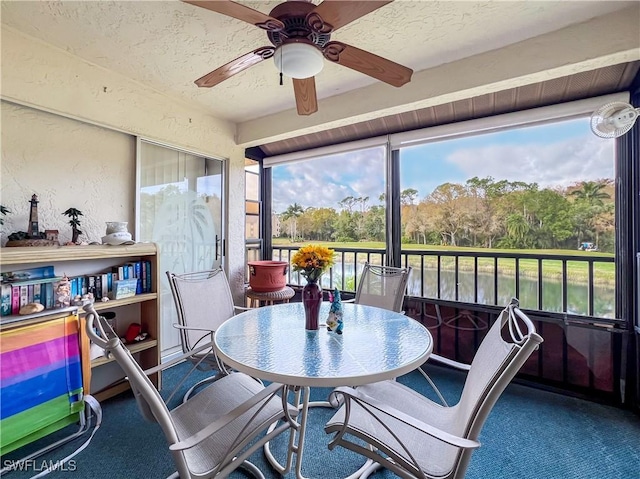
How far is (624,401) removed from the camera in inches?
84.2

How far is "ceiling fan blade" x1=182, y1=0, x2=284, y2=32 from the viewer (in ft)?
4.00

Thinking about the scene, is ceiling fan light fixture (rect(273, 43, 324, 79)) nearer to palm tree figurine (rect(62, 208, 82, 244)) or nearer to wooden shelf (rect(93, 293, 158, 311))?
palm tree figurine (rect(62, 208, 82, 244))

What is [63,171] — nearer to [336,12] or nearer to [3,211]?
[3,211]

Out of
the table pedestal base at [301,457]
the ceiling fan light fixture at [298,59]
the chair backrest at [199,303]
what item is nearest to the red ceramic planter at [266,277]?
the chair backrest at [199,303]

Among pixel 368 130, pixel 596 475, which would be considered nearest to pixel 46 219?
pixel 368 130

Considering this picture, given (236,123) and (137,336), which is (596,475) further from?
(236,123)

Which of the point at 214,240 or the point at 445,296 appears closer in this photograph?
the point at 445,296

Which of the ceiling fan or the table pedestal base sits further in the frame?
the table pedestal base

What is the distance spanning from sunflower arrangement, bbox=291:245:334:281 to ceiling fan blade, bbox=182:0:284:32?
1122mm

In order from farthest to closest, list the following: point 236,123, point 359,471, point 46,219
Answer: point 236,123 → point 46,219 → point 359,471

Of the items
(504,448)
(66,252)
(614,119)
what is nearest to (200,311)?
(66,252)

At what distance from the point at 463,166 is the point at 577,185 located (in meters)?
0.88

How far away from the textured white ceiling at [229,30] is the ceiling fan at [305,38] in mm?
352

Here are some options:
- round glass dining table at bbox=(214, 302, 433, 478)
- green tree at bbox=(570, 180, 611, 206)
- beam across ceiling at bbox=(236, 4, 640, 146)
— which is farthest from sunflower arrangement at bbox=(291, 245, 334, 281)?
green tree at bbox=(570, 180, 611, 206)
